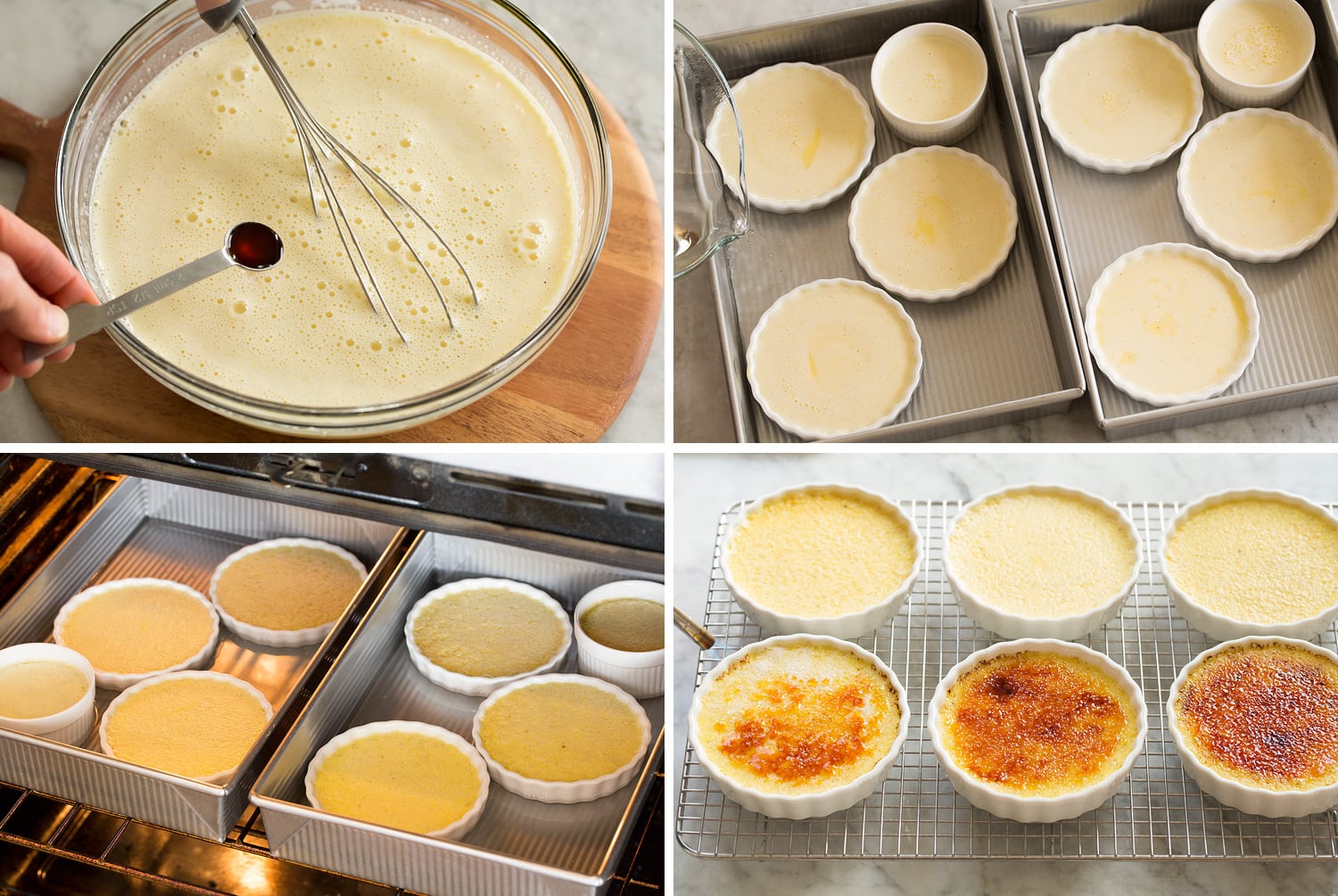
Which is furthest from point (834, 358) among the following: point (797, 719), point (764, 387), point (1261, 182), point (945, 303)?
point (1261, 182)

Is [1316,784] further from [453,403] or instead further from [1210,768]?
[453,403]

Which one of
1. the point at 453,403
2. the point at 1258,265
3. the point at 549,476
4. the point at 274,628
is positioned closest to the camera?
the point at 453,403

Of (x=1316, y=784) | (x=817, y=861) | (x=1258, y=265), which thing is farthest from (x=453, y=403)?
(x=1258, y=265)

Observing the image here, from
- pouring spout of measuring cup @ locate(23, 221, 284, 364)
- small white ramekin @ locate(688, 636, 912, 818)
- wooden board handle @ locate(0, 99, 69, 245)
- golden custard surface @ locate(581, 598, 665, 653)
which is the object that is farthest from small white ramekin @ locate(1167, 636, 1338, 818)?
wooden board handle @ locate(0, 99, 69, 245)

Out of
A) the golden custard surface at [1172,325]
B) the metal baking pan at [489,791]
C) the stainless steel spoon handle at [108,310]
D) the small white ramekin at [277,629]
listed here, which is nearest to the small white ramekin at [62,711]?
the small white ramekin at [277,629]

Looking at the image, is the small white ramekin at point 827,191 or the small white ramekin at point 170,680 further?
the small white ramekin at point 827,191

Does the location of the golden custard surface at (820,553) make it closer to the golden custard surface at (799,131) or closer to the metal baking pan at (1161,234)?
the metal baking pan at (1161,234)
